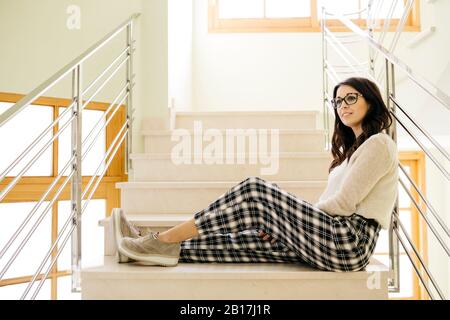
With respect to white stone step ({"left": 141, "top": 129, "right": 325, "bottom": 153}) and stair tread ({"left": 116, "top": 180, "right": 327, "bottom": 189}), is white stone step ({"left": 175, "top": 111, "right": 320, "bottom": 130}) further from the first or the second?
stair tread ({"left": 116, "top": 180, "right": 327, "bottom": 189})

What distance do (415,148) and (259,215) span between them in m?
3.09

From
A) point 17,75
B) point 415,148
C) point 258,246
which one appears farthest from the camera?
point 415,148

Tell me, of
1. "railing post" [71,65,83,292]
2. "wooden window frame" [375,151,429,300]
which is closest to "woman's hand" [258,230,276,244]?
"railing post" [71,65,83,292]

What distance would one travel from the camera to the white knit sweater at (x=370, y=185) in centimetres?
162

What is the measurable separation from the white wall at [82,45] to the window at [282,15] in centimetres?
129

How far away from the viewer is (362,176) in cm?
162

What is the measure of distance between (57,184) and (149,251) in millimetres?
1359

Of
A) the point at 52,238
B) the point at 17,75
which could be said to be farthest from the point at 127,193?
the point at 17,75

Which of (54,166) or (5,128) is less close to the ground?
(5,128)

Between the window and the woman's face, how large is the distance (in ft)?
8.47

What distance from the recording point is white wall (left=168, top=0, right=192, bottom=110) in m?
3.28
